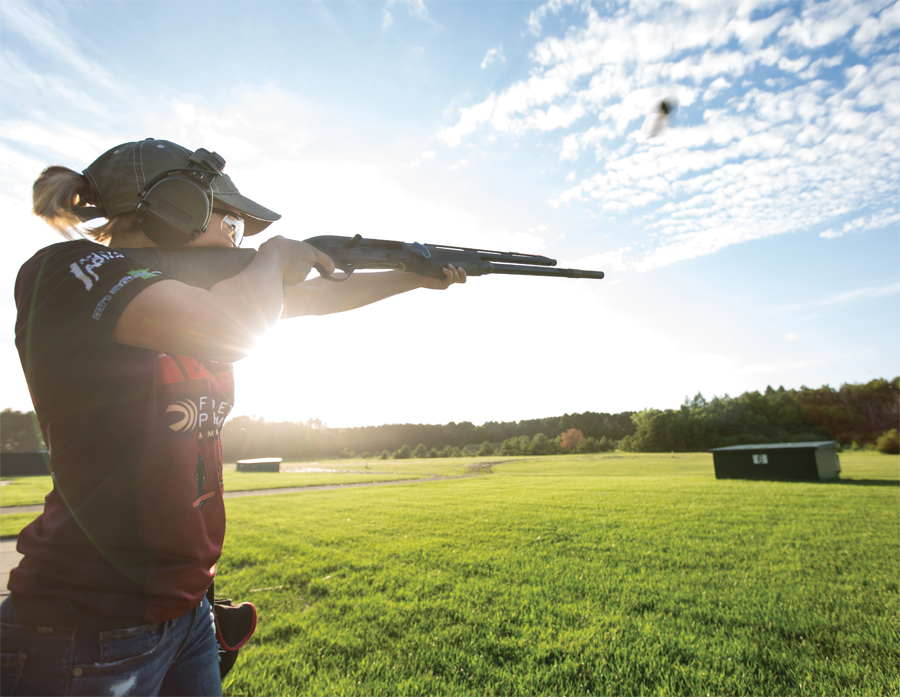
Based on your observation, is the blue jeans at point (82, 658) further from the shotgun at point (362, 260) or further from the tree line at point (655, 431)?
the tree line at point (655, 431)

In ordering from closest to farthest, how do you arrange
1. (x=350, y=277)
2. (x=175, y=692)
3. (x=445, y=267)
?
(x=175, y=692) → (x=350, y=277) → (x=445, y=267)

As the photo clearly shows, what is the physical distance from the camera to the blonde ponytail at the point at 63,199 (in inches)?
69.7

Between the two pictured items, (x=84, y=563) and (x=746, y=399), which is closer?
(x=84, y=563)

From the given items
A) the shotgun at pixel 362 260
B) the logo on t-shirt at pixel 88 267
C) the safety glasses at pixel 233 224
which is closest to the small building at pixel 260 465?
the shotgun at pixel 362 260

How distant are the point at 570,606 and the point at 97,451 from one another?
5.57m

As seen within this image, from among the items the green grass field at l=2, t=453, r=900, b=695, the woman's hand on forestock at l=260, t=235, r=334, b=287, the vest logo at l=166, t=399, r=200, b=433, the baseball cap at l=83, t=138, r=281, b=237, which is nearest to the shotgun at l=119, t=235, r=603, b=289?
the woman's hand on forestock at l=260, t=235, r=334, b=287

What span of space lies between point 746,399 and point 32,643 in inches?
4009

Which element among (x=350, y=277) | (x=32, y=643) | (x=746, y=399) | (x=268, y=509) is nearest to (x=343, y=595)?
(x=350, y=277)

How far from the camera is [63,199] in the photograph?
5.82ft

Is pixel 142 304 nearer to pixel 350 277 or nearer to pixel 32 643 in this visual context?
pixel 32 643

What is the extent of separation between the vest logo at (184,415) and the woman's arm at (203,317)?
0.26 metres

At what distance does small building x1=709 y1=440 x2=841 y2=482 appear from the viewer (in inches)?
939

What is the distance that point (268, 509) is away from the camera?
15.3m

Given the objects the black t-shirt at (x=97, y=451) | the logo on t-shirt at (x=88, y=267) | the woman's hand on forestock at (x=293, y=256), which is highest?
the woman's hand on forestock at (x=293, y=256)
